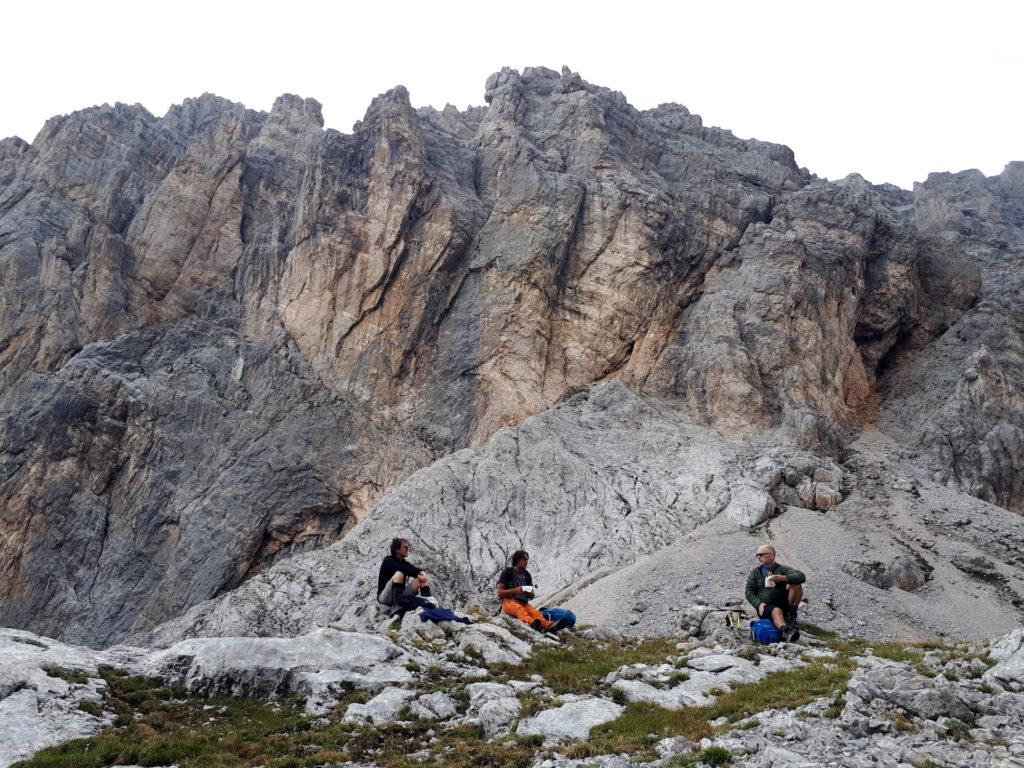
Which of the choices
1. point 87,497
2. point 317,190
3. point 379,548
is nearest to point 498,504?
point 379,548

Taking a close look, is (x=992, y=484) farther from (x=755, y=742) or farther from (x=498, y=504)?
(x=755, y=742)

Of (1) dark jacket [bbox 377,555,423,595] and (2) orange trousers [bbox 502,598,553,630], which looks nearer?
(1) dark jacket [bbox 377,555,423,595]

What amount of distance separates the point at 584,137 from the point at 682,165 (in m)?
9.94

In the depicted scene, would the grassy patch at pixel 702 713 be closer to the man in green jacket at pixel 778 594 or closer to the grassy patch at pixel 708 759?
the grassy patch at pixel 708 759

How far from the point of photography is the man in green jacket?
1994cm

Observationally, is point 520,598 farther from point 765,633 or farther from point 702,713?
point 702,713

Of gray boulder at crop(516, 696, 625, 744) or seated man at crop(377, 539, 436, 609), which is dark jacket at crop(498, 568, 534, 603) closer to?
seated man at crop(377, 539, 436, 609)

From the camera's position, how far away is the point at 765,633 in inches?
775

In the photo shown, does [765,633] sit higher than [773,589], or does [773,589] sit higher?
[773,589]

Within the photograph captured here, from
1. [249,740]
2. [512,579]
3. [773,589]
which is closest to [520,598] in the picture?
[512,579]

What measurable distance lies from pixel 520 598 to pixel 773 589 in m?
7.22

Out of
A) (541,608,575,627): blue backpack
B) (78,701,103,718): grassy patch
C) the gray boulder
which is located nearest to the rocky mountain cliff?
(541,608,575,627): blue backpack

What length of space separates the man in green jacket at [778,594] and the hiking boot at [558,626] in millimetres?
5584

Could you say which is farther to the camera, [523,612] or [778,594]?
[523,612]
